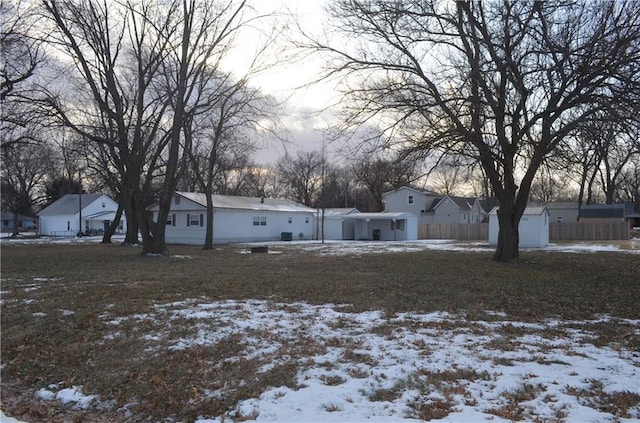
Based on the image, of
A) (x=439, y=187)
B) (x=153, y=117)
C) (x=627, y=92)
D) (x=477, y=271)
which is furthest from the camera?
(x=439, y=187)

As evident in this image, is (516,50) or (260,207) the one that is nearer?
(516,50)

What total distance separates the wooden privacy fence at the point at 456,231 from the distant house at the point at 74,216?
39088mm

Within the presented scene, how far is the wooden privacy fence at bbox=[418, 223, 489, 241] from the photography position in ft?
148

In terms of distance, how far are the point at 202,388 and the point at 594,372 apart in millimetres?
4104

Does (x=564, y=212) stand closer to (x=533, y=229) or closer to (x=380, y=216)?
(x=380, y=216)

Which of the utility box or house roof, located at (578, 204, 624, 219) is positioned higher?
house roof, located at (578, 204, 624, 219)

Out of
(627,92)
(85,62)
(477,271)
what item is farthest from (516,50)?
(85,62)

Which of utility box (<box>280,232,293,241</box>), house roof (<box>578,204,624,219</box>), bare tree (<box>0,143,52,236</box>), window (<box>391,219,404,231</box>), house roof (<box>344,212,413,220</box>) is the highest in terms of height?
bare tree (<box>0,143,52,236</box>)

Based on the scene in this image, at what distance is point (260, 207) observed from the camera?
39250 mm

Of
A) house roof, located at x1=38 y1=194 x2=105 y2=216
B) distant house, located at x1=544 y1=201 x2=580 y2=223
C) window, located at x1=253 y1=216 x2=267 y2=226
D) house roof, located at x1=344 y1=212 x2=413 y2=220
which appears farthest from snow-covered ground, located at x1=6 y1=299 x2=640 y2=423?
house roof, located at x1=38 y1=194 x2=105 y2=216

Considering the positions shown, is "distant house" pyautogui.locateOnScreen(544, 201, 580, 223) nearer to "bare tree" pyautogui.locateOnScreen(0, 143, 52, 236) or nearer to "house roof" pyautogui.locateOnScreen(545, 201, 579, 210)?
"house roof" pyautogui.locateOnScreen(545, 201, 579, 210)

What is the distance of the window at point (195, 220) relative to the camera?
120ft

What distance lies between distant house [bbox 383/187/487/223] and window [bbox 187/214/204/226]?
86.9ft

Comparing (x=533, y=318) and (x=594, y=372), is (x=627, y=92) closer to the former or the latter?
(x=533, y=318)
